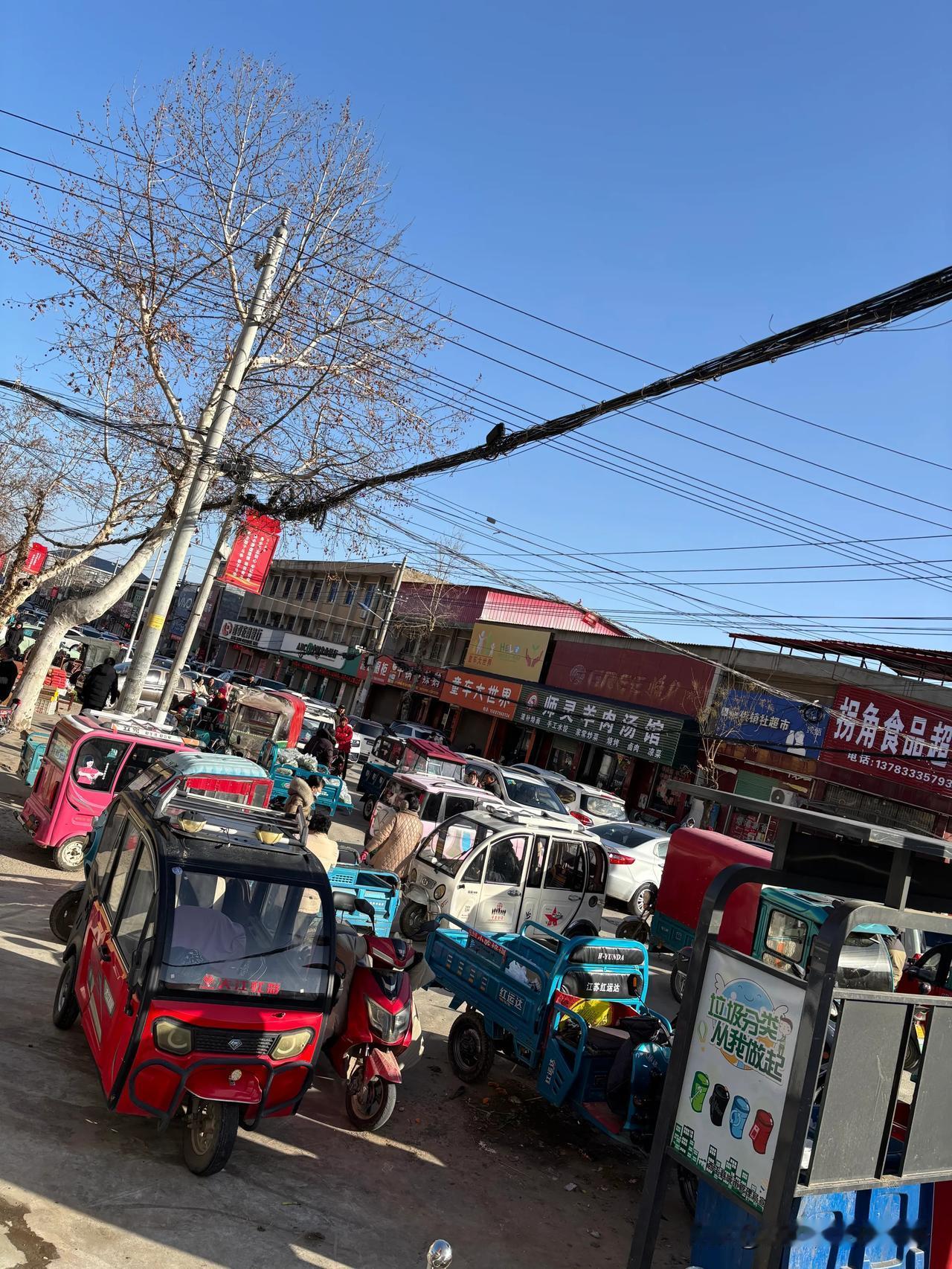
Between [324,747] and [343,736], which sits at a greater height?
[343,736]

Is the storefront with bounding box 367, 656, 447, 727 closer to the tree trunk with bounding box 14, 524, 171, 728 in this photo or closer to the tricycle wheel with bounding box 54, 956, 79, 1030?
the tree trunk with bounding box 14, 524, 171, 728

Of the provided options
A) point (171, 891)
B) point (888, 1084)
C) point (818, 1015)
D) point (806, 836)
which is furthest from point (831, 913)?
point (171, 891)

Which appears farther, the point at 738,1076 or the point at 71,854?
the point at 71,854

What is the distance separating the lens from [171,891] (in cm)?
552

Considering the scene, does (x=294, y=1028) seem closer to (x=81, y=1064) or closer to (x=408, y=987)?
(x=408, y=987)

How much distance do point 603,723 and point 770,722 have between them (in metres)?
7.66

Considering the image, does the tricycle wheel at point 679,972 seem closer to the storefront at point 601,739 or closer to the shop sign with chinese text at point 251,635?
the storefront at point 601,739

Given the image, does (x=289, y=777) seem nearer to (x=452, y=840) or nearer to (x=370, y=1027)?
(x=452, y=840)

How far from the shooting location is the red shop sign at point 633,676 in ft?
106

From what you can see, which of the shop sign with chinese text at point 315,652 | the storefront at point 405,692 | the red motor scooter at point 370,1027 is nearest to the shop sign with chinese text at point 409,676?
the storefront at point 405,692

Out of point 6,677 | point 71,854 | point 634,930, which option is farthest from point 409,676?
point 71,854

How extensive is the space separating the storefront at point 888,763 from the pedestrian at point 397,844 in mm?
15171

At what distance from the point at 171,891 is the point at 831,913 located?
12.2 ft

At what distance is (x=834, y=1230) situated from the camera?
449 centimetres
